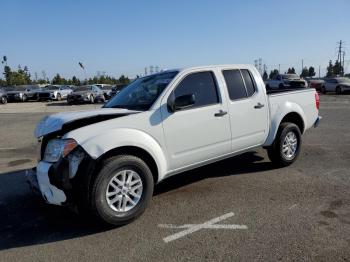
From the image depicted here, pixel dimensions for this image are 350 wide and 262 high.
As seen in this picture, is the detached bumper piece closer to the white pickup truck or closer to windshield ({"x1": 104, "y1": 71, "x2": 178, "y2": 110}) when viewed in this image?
the white pickup truck

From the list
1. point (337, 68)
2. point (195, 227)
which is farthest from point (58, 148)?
point (337, 68)

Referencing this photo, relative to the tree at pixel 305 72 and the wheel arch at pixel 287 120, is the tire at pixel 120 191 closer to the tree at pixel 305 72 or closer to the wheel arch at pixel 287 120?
the wheel arch at pixel 287 120

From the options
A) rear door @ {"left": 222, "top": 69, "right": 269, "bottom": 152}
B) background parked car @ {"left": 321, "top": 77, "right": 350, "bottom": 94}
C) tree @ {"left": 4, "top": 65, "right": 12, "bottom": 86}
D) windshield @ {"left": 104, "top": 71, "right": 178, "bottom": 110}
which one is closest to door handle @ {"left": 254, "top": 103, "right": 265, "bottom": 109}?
rear door @ {"left": 222, "top": 69, "right": 269, "bottom": 152}

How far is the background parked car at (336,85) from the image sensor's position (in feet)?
113

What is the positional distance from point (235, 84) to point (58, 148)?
9.55 ft

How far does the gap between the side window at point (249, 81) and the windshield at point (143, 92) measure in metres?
1.36

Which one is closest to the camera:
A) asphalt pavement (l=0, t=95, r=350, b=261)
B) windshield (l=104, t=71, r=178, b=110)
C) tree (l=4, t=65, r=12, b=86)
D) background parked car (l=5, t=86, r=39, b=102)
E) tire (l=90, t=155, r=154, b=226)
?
asphalt pavement (l=0, t=95, r=350, b=261)

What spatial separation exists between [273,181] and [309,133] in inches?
204

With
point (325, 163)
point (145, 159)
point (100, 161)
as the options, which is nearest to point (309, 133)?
point (325, 163)

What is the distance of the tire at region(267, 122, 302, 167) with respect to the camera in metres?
6.64

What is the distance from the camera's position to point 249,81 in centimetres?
623

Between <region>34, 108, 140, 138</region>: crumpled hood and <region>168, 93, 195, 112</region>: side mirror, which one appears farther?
<region>168, 93, 195, 112</region>: side mirror

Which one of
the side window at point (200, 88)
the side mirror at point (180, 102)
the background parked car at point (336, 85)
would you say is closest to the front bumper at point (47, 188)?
the side mirror at point (180, 102)

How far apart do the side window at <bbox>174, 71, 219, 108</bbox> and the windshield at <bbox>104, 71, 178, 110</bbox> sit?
0.19 metres
